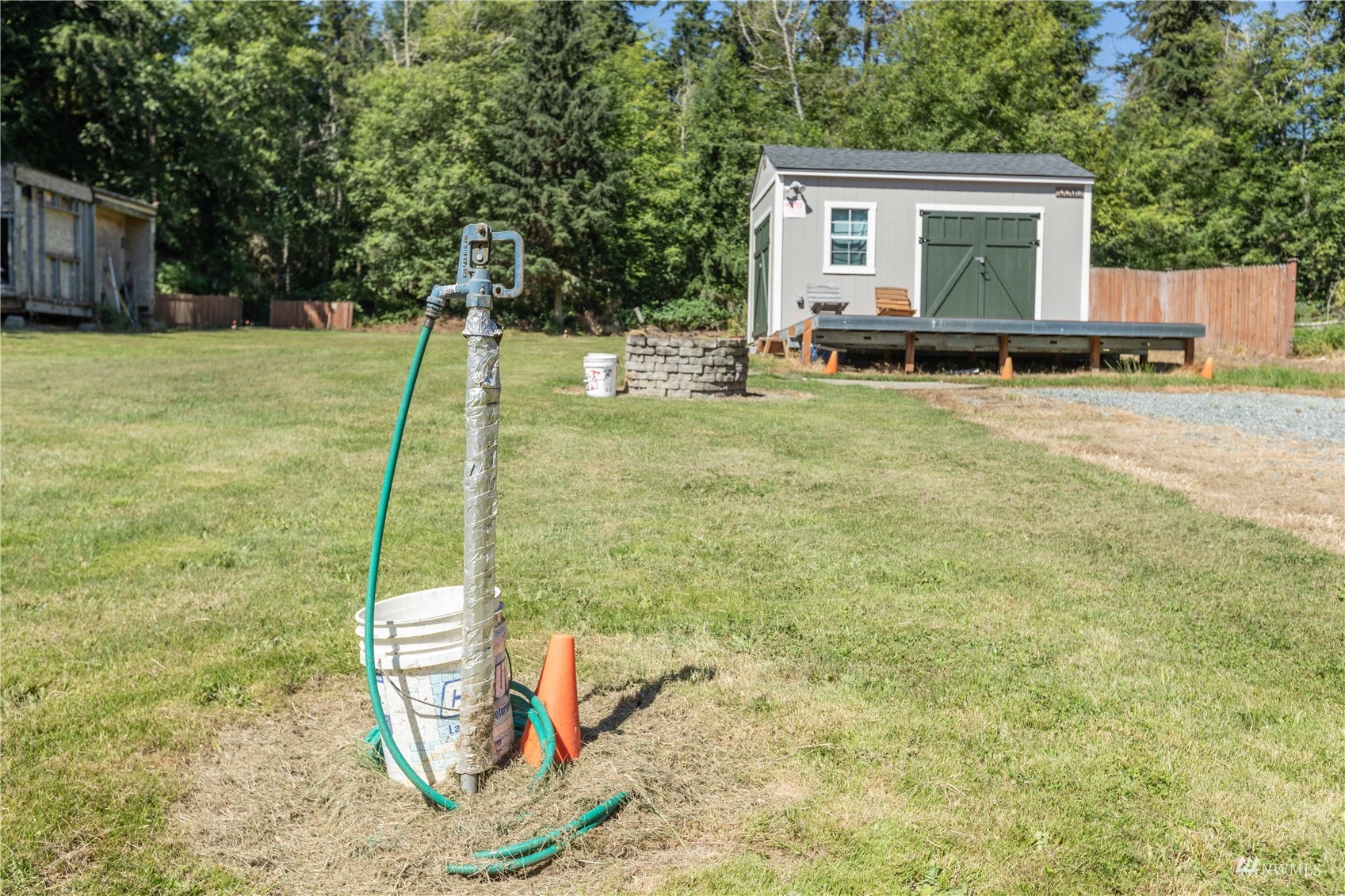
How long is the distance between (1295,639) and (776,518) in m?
2.92

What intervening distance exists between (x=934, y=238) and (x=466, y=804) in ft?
59.0

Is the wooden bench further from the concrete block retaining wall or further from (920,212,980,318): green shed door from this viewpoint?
the concrete block retaining wall

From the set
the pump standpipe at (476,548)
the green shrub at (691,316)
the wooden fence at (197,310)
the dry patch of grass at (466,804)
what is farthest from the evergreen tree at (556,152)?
the pump standpipe at (476,548)

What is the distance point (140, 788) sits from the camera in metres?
3.19

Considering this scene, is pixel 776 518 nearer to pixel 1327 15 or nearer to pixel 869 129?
pixel 869 129

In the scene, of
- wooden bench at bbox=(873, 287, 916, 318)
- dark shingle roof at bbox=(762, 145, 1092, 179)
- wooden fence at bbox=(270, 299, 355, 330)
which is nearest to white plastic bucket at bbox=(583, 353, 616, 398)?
wooden bench at bbox=(873, 287, 916, 318)

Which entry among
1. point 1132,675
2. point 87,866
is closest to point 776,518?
point 1132,675

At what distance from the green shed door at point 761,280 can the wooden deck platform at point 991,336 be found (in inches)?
149

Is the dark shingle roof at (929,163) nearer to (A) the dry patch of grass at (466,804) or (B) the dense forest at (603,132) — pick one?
(B) the dense forest at (603,132)

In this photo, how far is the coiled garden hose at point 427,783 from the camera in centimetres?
280

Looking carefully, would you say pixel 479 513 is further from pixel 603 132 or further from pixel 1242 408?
pixel 603 132

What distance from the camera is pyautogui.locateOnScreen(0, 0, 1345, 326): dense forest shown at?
31250 mm

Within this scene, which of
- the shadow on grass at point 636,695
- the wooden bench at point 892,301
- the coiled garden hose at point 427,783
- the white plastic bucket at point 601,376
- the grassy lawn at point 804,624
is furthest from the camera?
the wooden bench at point 892,301

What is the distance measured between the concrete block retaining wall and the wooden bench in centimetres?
674
